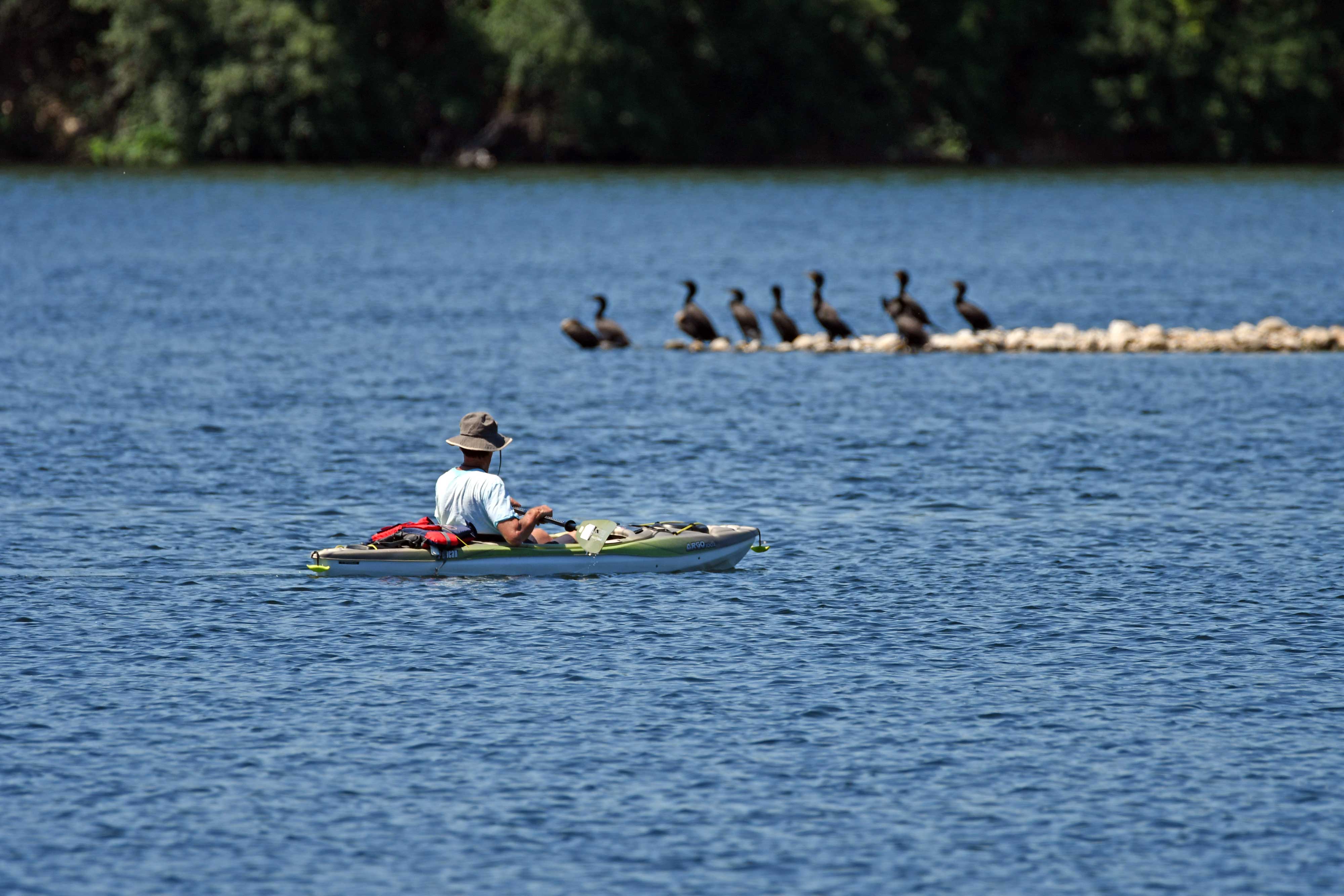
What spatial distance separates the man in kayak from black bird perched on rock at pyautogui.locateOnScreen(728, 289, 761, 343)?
17765mm

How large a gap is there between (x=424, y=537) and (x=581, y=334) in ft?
57.9

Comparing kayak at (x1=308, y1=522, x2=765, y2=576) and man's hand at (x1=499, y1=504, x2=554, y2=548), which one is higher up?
man's hand at (x1=499, y1=504, x2=554, y2=548)

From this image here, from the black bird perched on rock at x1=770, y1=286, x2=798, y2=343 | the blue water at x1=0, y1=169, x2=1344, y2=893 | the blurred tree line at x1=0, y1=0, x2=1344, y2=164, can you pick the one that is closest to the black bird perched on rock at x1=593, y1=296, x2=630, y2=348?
the blue water at x1=0, y1=169, x2=1344, y2=893

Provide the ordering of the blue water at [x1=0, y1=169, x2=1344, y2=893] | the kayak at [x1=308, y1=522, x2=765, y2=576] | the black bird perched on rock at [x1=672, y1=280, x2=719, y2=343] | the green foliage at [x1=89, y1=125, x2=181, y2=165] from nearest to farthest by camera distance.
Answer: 1. the blue water at [x1=0, y1=169, x2=1344, y2=893]
2. the kayak at [x1=308, y1=522, x2=765, y2=576]
3. the black bird perched on rock at [x1=672, y1=280, x2=719, y2=343]
4. the green foliage at [x1=89, y1=125, x2=181, y2=165]

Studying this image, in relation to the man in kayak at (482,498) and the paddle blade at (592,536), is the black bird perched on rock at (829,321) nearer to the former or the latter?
the paddle blade at (592,536)

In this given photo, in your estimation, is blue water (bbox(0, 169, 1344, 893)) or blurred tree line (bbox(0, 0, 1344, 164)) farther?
blurred tree line (bbox(0, 0, 1344, 164))

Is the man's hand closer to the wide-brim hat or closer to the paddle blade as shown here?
the paddle blade

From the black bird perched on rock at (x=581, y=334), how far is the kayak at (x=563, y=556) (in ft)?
55.1

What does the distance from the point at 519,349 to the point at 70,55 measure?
6478cm

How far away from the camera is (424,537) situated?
15883 mm

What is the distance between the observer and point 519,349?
3359 centimetres

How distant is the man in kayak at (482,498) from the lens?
51.4 ft

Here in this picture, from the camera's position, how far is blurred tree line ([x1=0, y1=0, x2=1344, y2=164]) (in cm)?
8306

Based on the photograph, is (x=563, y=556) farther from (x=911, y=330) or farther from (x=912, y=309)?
(x=912, y=309)
